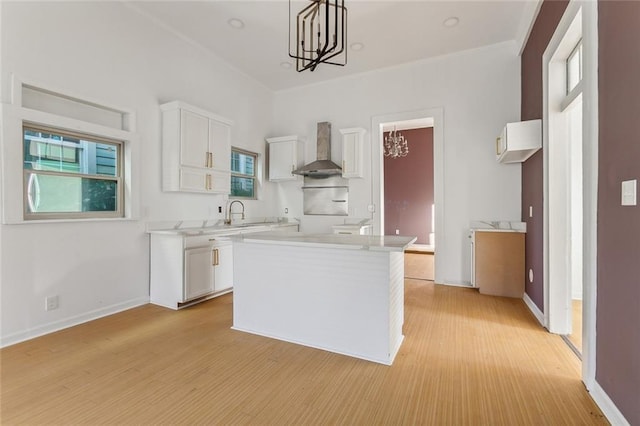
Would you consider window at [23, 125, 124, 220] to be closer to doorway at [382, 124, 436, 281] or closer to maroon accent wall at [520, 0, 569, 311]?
maroon accent wall at [520, 0, 569, 311]

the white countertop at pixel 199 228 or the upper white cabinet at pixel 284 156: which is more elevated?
the upper white cabinet at pixel 284 156

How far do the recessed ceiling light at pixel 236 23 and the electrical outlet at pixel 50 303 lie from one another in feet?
11.6

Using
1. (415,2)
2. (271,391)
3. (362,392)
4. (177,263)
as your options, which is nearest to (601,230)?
(362,392)

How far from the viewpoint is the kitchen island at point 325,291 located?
2189 millimetres

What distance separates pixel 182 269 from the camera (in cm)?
334

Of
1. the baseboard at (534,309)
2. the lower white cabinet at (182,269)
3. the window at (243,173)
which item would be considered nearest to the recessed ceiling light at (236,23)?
the window at (243,173)

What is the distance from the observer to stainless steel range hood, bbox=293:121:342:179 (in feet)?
16.6

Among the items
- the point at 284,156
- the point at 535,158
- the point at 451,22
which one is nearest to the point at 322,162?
the point at 284,156

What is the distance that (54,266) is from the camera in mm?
2748

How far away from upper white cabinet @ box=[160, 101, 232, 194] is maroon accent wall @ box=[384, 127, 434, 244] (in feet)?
17.6

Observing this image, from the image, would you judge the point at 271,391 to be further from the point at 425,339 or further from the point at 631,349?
the point at 631,349

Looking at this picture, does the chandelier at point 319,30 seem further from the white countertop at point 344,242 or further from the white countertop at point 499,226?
the white countertop at point 499,226

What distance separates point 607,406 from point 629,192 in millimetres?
1177

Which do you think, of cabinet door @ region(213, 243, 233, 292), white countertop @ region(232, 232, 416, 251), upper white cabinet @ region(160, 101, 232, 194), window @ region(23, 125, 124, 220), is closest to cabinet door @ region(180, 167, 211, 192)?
upper white cabinet @ region(160, 101, 232, 194)
